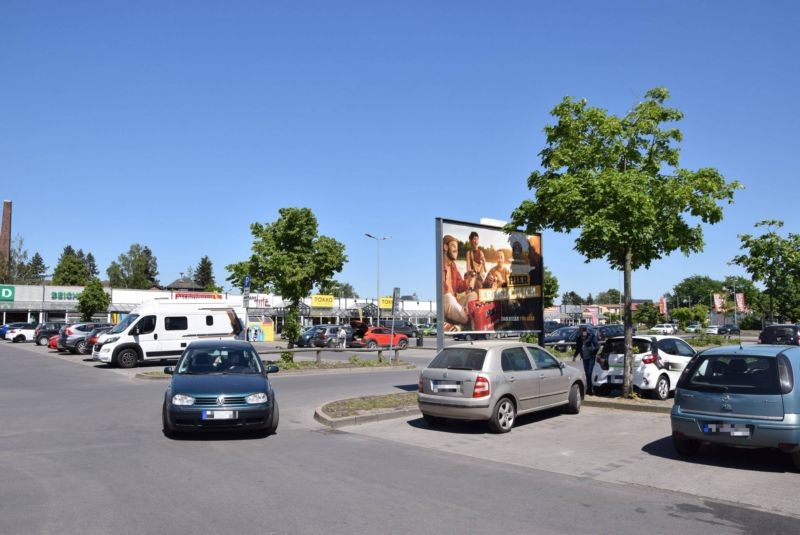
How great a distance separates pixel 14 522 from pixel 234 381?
4.68 meters

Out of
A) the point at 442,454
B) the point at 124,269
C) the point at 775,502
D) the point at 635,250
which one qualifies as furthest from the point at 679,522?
the point at 124,269

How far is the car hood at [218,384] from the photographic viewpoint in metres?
9.66

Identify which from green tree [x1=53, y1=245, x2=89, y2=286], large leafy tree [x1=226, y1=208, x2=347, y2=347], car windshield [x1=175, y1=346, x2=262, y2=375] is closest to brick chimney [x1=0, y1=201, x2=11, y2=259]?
green tree [x1=53, y1=245, x2=89, y2=286]

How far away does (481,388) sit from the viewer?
34.8 feet

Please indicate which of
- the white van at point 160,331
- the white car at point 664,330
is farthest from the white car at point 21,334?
the white car at point 664,330

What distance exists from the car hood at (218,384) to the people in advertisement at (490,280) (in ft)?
20.6

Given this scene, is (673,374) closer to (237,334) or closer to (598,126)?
(598,126)

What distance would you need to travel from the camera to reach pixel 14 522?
5.59 m

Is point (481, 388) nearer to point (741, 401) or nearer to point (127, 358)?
point (741, 401)

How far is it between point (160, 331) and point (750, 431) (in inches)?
874

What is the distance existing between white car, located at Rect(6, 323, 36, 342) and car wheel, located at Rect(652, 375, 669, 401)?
1840 inches

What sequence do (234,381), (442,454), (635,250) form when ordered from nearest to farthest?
(442,454) → (234,381) → (635,250)

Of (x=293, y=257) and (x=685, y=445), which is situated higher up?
(x=293, y=257)

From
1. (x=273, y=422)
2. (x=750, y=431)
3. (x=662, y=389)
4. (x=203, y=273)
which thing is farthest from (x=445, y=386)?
(x=203, y=273)
